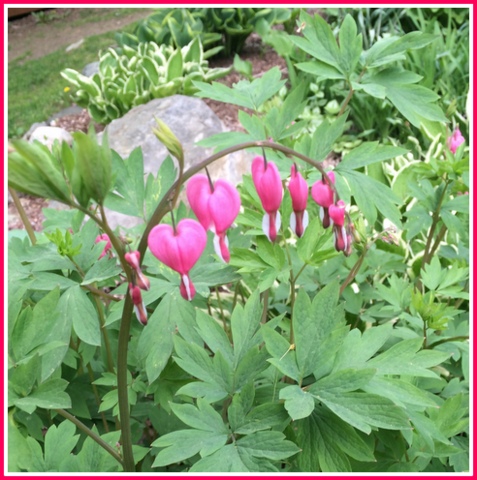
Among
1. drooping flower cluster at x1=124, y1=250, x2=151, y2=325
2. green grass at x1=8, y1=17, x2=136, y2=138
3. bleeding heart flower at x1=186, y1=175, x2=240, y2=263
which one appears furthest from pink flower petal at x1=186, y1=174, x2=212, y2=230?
green grass at x1=8, y1=17, x2=136, y2=138

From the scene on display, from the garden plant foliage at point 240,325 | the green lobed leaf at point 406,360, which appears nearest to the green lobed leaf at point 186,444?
the garden plant foliage at point 240,325

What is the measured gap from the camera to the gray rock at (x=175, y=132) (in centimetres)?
335

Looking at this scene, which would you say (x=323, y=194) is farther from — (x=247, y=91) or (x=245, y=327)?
(x=247, y=91)

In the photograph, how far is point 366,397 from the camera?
3.11 ft

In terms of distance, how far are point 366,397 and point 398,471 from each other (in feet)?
1.04

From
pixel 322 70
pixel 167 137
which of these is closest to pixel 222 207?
pixel 167 137

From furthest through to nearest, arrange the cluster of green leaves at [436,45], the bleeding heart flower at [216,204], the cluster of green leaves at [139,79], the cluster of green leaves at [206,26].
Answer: the cluster of green leaves at [206,26] < the cluster of green leaves at [139,79] < the cluster of green leaves at [436,45] < the bleeding heart flower at [216,204]

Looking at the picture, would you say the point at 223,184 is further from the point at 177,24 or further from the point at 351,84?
the point at 177,24

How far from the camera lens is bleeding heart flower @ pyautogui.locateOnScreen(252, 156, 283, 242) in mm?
934

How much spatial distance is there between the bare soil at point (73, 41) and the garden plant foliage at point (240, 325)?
258cm

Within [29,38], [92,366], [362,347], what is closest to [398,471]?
[362,347]

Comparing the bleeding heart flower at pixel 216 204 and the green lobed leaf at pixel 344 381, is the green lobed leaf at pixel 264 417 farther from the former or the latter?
the bleeding heart flower at pixel 216 204

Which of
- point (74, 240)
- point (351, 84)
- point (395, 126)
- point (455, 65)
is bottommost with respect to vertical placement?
point (395, 126)

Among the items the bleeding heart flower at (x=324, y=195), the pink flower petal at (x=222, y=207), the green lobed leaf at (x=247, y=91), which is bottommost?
the bleeding heart flower at (x=324, y=195)
